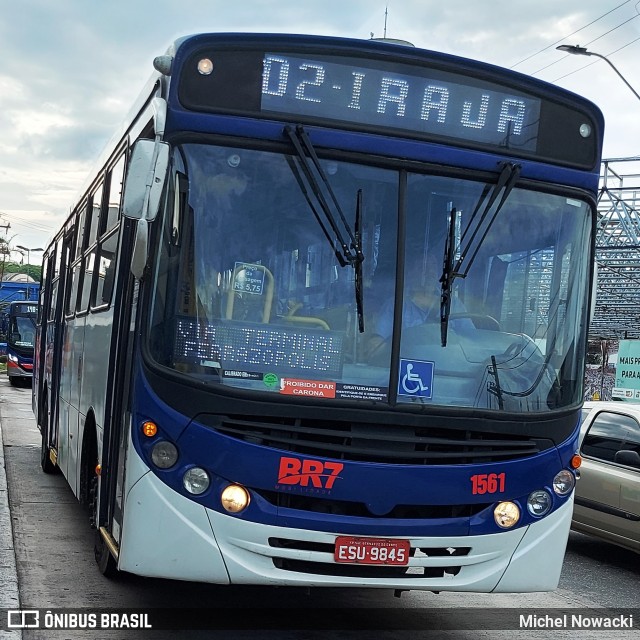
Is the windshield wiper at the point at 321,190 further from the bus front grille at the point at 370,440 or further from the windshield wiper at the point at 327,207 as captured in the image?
the bus front grille at the point at 370,440

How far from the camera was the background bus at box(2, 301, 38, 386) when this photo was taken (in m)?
36.8

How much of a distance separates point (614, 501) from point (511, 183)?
15.5 feet

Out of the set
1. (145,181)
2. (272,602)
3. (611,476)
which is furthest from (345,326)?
(611,476)

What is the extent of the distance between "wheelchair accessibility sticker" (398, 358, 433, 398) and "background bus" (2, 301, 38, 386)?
32.3 meters

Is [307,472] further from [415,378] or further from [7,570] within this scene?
[7,570]

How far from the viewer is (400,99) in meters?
6.00

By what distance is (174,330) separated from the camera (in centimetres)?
557

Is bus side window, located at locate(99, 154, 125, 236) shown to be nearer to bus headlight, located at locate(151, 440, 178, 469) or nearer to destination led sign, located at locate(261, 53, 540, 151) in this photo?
destination led sign, located at locate(261, 53, 540, 151)

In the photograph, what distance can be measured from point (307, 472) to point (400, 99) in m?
2.19

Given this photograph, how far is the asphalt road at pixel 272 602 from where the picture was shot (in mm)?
6496

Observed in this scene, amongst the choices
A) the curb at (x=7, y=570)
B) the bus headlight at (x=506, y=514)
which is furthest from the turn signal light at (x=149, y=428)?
the bus headlight at (x=506, y=514)

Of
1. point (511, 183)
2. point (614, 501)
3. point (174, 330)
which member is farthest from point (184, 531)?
point (614, 501)

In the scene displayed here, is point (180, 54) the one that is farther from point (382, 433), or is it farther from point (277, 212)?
point (382, 433)

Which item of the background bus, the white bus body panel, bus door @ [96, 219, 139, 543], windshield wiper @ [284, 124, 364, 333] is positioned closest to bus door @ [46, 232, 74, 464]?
bus door @ [96, 219, 139, 543]
